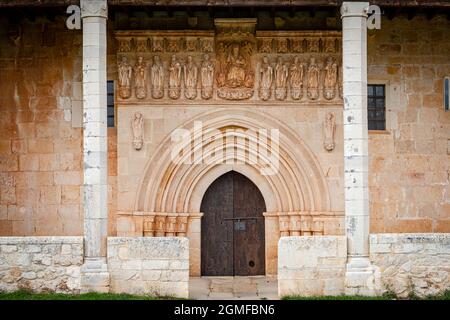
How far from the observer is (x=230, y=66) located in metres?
17.7

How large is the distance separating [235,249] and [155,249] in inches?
130

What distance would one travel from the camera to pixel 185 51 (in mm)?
17734

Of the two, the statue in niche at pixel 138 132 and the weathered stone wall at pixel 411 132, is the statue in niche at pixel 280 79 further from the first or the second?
the statue in niche at pixel 138 132

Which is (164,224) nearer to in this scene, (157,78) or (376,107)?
(157,78)

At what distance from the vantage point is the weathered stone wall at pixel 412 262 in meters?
14.9

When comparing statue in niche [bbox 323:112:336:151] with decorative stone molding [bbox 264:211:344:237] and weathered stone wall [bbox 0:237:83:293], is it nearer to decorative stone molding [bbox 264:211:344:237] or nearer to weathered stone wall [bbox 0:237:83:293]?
decorative stone molding [bbox 264:211:344:237]

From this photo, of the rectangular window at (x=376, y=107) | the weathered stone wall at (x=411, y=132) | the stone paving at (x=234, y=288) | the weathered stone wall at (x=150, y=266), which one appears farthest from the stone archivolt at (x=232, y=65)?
the weathered stone wall at (x=150, y=266)

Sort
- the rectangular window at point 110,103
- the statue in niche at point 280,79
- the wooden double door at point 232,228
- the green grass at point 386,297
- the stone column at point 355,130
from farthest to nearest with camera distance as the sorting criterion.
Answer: the wooden double door at point 232,228 → the rectangular window at point 110,103 → the statue in niche at point 280,79 → the stone column at point 355,130 → the green grass at point 386,297

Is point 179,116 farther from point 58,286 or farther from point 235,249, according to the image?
point 58,286

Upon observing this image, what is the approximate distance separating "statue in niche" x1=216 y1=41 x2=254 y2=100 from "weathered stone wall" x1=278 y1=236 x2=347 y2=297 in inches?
144

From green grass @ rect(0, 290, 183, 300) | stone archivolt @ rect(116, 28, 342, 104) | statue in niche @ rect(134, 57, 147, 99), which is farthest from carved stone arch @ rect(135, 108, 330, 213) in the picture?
green grass @ rect(0, 290, 183, 300)

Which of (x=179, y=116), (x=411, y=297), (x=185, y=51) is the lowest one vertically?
(x=411, y=297)

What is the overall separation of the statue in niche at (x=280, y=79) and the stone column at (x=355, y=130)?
7.66ft

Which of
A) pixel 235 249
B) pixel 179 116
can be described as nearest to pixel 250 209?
pixel 235 249
